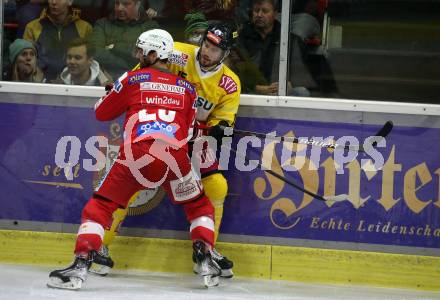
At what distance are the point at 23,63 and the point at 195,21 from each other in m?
1.05

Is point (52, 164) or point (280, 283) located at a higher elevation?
point (52, 164)

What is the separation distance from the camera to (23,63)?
6289 mm

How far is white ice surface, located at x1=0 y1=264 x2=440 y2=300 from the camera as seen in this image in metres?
5.55

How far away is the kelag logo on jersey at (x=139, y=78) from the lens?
224 inches

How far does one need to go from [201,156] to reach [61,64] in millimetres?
1009

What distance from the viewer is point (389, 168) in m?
6.07

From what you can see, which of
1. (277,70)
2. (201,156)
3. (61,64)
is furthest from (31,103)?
(277,70)

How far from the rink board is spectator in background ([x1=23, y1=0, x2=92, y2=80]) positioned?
1.01m

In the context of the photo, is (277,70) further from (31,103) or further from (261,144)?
(31,103)

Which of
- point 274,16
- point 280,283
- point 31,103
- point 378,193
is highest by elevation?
point 274,16

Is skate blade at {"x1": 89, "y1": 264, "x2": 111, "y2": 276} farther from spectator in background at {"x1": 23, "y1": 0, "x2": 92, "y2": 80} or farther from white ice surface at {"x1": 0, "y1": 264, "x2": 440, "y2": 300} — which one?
spectator in background at {"x1": 23, "y1": 0, "x2": 92, "y2": 80}

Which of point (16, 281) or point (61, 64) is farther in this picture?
point (61, 64)

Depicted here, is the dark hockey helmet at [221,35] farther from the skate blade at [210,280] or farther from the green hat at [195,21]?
the skate blade at [210,280]

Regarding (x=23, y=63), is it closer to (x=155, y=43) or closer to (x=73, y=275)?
(x=155, y=43)
